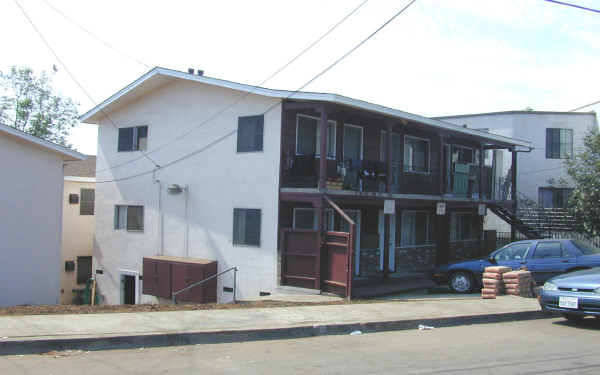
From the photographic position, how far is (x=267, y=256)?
56.2 feet

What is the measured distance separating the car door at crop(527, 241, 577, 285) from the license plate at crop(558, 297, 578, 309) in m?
5.32

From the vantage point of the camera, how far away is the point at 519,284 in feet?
45.1

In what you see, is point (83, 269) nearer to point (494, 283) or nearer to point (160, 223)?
point (160, 223)

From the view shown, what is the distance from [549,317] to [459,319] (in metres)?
2.35

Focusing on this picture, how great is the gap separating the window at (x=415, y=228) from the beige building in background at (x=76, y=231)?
1395 centimetres

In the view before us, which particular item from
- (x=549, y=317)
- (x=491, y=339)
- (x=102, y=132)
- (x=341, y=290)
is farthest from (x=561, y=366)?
(x=102, y=132)

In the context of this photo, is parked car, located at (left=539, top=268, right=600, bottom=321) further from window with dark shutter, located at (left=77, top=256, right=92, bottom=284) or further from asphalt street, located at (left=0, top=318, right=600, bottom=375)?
window with dark shutter, located at (left=77, top=256, right=92, bottom=284)

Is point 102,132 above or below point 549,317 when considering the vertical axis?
above

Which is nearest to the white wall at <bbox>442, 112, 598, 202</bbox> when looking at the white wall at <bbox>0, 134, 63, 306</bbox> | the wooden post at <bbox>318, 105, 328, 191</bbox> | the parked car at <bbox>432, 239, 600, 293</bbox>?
the parked car at <bbox>432, 239, 600, 293</bbox>

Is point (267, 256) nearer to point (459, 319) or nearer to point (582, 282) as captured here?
point (459, 319)

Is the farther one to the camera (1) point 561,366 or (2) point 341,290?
(2) point 341,290

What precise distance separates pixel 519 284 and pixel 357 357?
7.31 metres

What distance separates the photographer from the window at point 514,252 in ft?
51.9

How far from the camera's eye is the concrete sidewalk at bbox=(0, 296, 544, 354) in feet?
26.9
